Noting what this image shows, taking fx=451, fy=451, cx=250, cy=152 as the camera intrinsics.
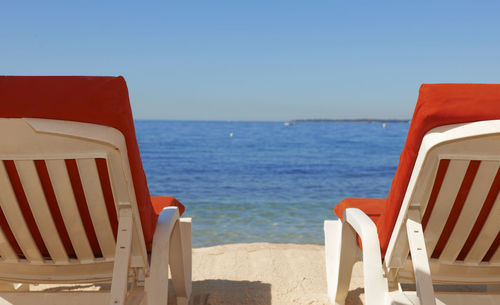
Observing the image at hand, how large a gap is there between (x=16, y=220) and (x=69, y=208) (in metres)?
0.26

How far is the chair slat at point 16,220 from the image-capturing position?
181cm

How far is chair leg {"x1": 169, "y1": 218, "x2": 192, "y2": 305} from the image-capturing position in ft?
8.70

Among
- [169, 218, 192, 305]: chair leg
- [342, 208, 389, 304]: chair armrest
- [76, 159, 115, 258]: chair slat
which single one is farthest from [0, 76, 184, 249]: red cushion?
[342, 208, 389, 304]: chair armrest

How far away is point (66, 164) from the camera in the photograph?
1.77m

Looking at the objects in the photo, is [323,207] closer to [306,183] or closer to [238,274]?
[306,183]

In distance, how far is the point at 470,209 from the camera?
188 cm

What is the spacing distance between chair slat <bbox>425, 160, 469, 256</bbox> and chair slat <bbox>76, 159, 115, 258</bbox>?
1.39 meters

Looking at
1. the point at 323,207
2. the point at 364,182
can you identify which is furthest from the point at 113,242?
the point at 364,182

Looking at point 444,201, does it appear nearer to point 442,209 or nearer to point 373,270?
point 442,209

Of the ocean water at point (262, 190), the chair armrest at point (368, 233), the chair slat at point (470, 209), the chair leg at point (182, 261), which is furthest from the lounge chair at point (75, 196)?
the ocean water at point (262, 190)

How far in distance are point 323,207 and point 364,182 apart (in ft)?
17.8

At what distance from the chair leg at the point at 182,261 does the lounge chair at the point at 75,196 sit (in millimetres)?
364

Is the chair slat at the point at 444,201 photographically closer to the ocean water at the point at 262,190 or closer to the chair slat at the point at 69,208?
the chair slat at the point at 69,208

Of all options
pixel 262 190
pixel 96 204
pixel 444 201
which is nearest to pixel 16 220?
pixel 96 204
